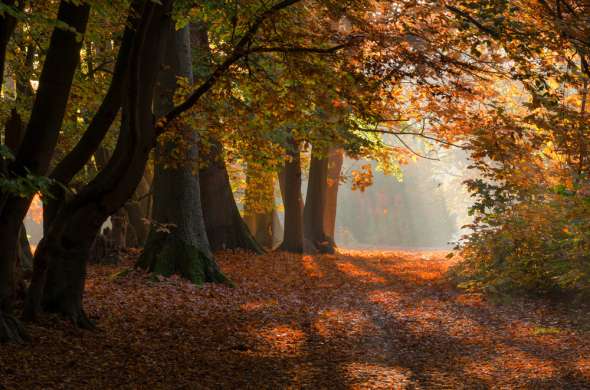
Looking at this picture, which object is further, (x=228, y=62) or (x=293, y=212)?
(x=293, y=212)

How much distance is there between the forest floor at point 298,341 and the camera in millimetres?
7840

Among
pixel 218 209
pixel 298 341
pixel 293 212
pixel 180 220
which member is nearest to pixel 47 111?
pixel 298 341

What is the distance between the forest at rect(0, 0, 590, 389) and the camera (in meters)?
8.20

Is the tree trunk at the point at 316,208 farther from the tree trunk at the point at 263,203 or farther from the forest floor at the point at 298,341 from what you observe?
the forest floor at the point at 298,341

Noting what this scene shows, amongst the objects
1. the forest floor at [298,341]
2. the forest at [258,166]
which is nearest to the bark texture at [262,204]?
the forest at [258,166]

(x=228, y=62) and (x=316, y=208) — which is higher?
(x=228, y=62)

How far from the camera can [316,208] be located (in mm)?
27188

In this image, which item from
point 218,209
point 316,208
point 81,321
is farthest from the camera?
point 316,208

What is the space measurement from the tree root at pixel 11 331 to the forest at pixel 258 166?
30 mm

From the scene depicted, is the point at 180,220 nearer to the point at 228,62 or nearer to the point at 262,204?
the point at 228,62

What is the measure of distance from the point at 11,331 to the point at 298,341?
385 cm

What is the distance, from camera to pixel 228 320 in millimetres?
11531

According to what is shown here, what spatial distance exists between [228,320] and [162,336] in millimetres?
1795

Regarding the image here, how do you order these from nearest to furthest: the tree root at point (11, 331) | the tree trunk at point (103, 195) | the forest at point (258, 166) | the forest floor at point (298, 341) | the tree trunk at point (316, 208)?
the forest floor at point (298, 341) → the tree root at point (11, 331) → the forest at point (258, 166) → the tree trunk at point (103, 195) → the tree trunk at point (316, 208)
